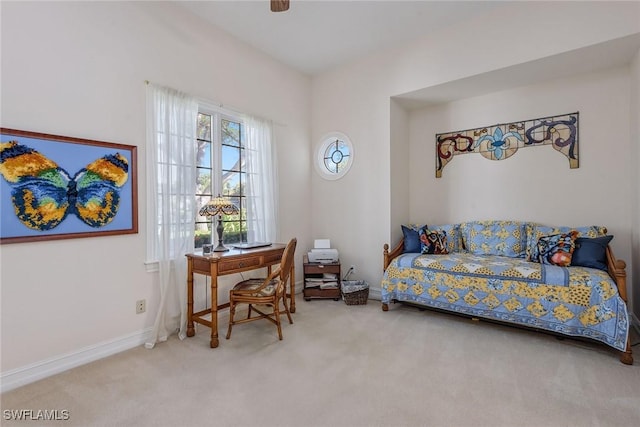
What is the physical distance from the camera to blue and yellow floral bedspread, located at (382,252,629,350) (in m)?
2.45

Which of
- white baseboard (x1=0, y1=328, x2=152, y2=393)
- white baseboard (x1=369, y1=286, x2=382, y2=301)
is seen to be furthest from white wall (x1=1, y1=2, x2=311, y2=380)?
white baseboard (x1=369, y1=286, x2=382, y2=301)

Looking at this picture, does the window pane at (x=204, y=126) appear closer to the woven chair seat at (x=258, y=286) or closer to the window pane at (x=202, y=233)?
the window pane at (x=202, y=233)

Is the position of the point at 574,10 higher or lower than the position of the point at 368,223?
higher

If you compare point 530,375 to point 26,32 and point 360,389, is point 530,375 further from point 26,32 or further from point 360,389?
point 26,32

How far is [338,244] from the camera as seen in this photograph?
4.45 meters

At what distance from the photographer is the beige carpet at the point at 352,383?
1.77 m

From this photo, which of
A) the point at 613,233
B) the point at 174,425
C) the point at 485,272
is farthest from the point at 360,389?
the point at 613,233

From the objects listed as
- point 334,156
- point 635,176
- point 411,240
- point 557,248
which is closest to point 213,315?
point 411,240

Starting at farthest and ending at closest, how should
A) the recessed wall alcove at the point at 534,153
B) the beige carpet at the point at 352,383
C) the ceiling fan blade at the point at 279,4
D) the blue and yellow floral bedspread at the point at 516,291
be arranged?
the recessed wall alcove at the point at 534,153 → the blue and yellow floral bedspread at the point at 516,291 → the ceiling fan blade at the point at 279,4 → the beige carpet at the point at 352,383

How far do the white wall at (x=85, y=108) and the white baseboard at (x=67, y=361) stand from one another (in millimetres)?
22

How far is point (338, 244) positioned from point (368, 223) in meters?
0.55

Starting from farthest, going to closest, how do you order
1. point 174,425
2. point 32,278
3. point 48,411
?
1. point 32,278
2. point 48,411
3. point 174,425

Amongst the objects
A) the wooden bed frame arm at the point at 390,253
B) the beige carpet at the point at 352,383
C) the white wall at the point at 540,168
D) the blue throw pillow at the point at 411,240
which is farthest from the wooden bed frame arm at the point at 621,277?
the wooden bed frame arm at the point at 390,253

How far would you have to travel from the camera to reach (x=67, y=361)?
231 centimetres
